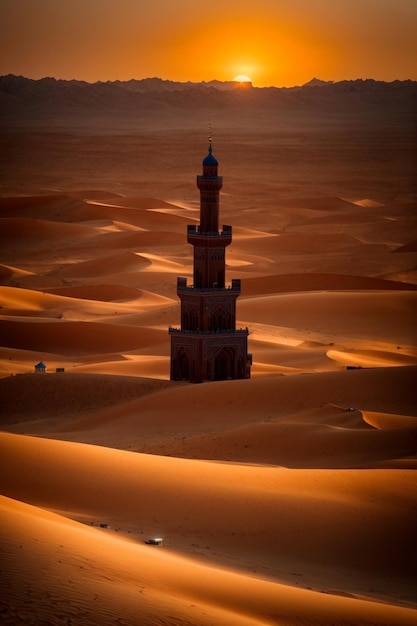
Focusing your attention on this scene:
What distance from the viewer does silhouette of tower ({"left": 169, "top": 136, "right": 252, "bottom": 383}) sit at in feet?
142

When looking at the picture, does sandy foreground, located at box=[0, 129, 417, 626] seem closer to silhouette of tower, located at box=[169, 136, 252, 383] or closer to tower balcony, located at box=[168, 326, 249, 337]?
silhouette of tower, located at box=[169, 136, 252, 383]

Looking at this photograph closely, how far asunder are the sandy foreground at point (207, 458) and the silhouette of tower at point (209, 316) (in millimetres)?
1264

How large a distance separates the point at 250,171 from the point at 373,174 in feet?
48.9

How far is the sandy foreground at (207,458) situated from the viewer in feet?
64.9

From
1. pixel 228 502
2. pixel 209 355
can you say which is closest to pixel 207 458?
pixel 228 502

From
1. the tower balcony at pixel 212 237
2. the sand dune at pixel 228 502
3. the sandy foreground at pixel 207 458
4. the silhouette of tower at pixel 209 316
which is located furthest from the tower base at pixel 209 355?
the sand dune at pixel 228 502

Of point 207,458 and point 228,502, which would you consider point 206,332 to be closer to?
point 207,458

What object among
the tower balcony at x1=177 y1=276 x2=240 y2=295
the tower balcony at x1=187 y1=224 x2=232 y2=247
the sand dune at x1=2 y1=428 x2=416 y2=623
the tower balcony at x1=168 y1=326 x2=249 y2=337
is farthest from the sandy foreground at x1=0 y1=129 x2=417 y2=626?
the tower balcony at x1=187 y1=224 x2=232 y2=247

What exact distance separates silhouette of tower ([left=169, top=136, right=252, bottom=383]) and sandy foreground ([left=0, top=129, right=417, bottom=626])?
126 centimetres

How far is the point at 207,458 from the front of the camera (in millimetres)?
34156

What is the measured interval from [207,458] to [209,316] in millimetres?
9869

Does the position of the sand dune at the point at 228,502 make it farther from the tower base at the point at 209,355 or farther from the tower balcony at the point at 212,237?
the tower balcony at the point at 212,237

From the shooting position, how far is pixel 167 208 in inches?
5049

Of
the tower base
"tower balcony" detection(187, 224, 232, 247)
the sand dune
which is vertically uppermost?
"tower balcony" detection(187, 224, 232, 247)
